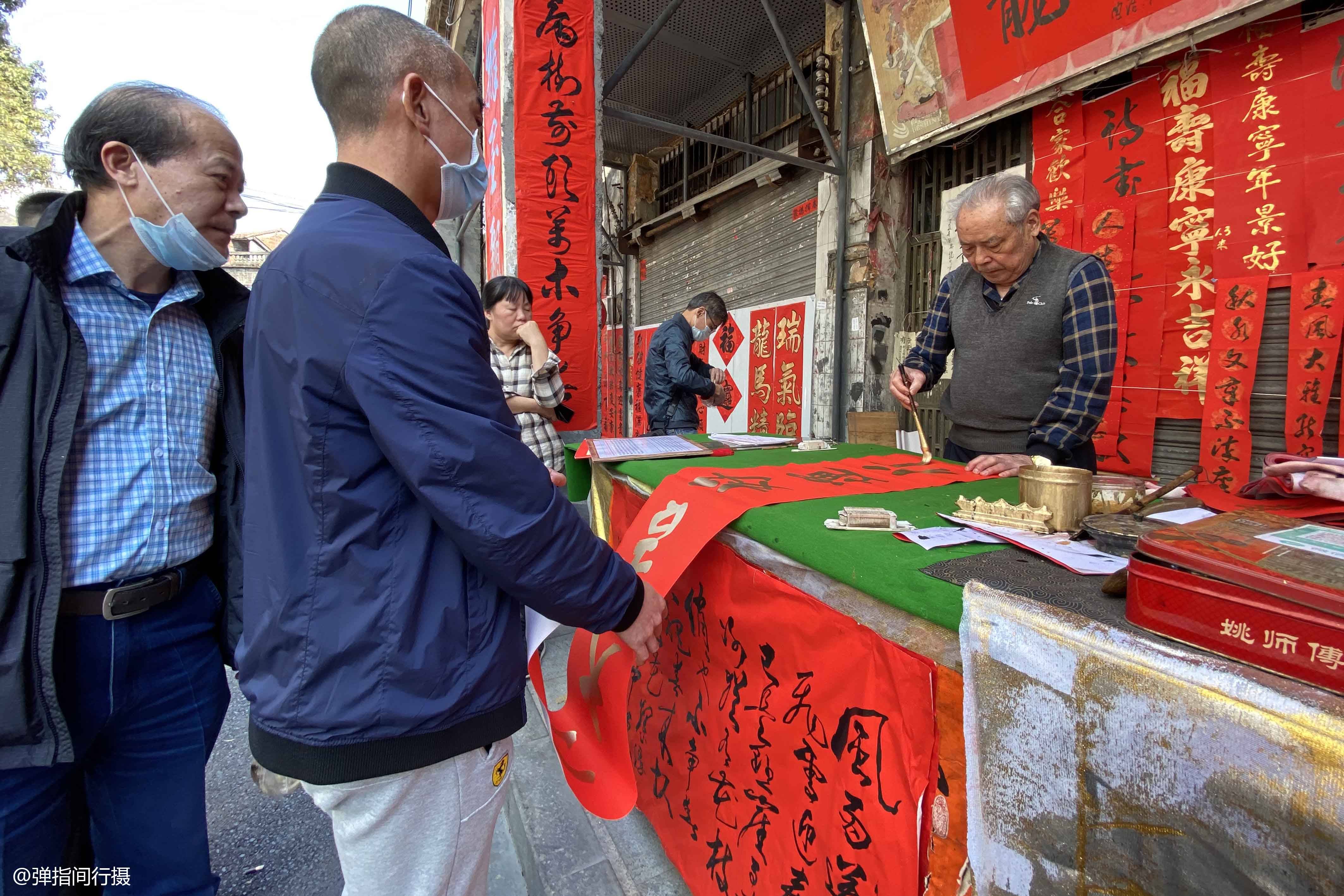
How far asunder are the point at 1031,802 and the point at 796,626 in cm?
51

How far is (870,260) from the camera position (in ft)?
16.4

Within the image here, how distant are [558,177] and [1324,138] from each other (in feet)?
11.9

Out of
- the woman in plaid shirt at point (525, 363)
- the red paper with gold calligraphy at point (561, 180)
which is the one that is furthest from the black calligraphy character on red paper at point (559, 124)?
the woman in plaid shirt at point (525, 363)

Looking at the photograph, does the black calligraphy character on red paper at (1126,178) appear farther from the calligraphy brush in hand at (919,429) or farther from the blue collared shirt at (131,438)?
the blue collared shirt at (131,438)

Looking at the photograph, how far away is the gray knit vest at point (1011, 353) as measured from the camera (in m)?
1.99

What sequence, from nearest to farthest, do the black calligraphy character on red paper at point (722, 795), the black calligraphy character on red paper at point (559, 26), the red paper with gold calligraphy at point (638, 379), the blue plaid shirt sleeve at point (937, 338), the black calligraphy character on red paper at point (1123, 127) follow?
the black calligraphy character on red paper at point (722, 795) → the blue plaid shirt sleeve at point (937, 338) → the black calligraphy character on red paper at point (1123, 127) → the black calligraphy character on red paper at point (559, 26) → the red paper with gold calligraphy at point (638, 379)

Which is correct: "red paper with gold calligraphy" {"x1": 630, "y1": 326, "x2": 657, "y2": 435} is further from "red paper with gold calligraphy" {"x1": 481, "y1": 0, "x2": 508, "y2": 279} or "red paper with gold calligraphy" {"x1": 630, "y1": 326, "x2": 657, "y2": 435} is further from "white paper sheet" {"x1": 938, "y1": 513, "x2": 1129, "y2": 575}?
"white paper sheet" {"x1": 938, "y1": 513, "x2": 1129, "y2": 575}

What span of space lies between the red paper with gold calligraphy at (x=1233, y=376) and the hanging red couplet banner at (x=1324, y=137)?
0.25 meters

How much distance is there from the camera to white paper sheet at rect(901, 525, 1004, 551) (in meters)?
1.05

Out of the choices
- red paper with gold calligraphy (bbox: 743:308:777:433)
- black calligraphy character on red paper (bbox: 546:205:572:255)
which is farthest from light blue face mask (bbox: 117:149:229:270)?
red paper with gold calligraphy (bbox: 743:308:777:433)

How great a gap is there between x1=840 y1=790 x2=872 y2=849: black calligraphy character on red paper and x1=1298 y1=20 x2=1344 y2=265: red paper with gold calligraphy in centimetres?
331

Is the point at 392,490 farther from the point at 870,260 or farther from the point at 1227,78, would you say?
the point at 870,260

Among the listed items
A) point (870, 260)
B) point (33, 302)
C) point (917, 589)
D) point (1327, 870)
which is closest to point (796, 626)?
point (917, 589)

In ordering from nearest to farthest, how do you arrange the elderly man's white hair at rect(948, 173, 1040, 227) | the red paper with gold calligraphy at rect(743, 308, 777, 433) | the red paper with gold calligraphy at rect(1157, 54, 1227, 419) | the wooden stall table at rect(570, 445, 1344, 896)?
the wooden stall table at rect(570, 445, 1344, 896) → the elderly man's white hair at rect(948, 173, 1040, 227) → the red paper with gold calligraphy at rect(1157, 54, 1227, 419) → the red paper with gold calligraphy at rect(743, 308, 777, 433)
